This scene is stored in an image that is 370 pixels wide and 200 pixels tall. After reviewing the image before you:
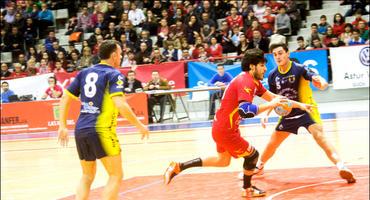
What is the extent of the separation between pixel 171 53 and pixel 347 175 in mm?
13173

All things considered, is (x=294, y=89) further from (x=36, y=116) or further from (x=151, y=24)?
(x=151, y=24)

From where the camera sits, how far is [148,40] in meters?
21.5

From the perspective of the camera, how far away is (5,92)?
19938 mm

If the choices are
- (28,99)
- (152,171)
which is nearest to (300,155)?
(152,171)

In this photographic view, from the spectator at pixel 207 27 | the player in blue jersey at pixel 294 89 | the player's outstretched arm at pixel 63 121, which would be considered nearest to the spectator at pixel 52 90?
the spectator at pixel 207 27

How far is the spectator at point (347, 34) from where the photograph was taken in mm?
18969

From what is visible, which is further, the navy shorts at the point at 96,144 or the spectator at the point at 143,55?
the spectator at the point at 143,55

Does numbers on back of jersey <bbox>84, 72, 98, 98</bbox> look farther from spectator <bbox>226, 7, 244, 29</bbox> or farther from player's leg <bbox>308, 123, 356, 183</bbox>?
spectator <bbox>226, 7, 244, 29</bbox>

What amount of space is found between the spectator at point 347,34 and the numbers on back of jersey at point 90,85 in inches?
544

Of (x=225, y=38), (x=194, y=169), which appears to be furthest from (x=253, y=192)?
(x=225, y=38)

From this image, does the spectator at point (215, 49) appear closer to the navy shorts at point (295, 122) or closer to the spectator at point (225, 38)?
the spectator at point (225, 38)

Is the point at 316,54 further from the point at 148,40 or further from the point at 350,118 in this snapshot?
the point at 148,40

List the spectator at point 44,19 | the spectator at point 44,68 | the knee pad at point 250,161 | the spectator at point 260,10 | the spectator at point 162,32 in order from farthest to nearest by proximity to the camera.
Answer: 1. the spectator at point 44,19
2. the spectator at point 44,68
3. the spectator at point 162,32
4. the spectator at point 260,10
5. the knee pad at point 250,161

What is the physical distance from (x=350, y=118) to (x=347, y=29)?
15.4 feet
